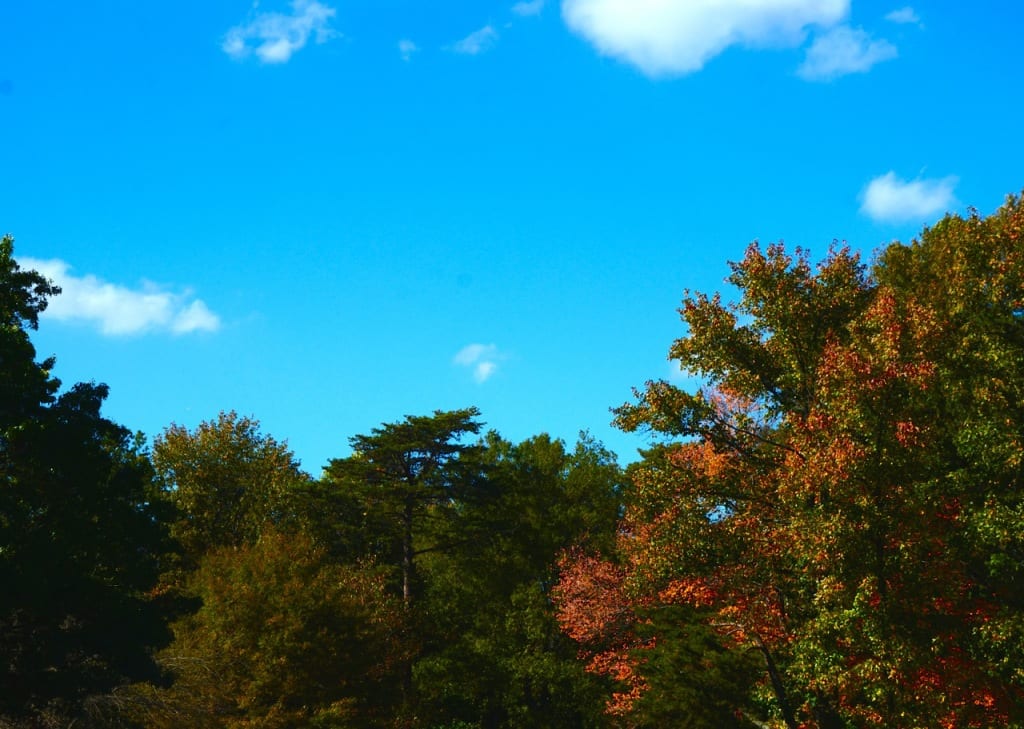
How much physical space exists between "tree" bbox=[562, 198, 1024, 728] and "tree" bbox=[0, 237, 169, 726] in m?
14.1

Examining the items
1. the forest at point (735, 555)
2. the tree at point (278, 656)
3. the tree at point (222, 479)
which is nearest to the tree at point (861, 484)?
the forest at point (735, 555)

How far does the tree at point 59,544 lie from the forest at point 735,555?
72mm

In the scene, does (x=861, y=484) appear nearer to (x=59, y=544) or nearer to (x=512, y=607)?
(x=59, y=544)

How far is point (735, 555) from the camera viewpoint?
88.5ft

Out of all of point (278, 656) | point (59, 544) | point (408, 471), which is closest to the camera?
point (59, 544)

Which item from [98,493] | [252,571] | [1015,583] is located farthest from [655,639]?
A: [98,493]

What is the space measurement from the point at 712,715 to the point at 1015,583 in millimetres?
14464

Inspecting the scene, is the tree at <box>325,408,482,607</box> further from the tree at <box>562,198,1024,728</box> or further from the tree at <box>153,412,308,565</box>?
the tree at <box>562,198,1024,728</box>

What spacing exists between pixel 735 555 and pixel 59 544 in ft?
57.3

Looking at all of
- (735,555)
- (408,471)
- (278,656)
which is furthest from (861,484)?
(408,471)

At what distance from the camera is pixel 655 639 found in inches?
1503

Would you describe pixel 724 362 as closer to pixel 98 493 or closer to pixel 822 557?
pixel 822 557

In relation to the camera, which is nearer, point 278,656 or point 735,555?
point 735,555

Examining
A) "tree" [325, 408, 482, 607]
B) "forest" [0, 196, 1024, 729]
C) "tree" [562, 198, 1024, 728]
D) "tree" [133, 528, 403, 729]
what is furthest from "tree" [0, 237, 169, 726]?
"tree" [325, 408, 482, 607]
